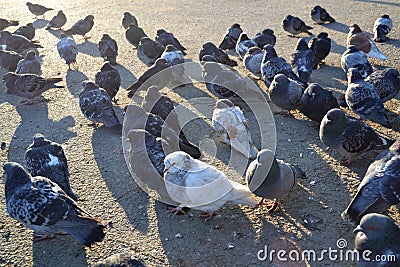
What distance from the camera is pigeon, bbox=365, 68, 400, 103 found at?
263 inches

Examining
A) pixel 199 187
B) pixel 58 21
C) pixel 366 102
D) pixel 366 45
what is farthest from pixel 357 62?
pixel 58 21

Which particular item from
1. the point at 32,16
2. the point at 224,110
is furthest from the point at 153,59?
the point at 32,16

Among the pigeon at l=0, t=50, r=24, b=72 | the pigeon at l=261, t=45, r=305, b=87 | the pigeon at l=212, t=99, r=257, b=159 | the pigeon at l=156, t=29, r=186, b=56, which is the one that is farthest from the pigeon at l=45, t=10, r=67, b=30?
the pigeon at l=212, t=99, r=257, b=159

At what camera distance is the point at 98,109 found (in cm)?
654

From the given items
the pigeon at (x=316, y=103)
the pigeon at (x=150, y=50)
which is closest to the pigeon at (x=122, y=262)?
the pigeon at (x=316, y=103)

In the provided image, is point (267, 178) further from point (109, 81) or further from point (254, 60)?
point (254, 60)

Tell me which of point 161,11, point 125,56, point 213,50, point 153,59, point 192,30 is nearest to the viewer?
point 213,50

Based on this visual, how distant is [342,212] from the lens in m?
4.50

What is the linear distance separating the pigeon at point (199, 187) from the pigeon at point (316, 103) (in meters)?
2.31

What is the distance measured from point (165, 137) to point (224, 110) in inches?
38.9

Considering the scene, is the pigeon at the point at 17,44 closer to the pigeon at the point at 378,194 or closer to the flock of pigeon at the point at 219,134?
the flock of pigeon at the point at 219,134

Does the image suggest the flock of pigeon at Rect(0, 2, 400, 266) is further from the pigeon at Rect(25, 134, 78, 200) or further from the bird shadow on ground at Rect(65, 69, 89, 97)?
the bird shadow on ground at Rect(65, 69, 89, 97)

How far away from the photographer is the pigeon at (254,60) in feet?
27.9

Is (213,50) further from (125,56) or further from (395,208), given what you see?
(395,208)
